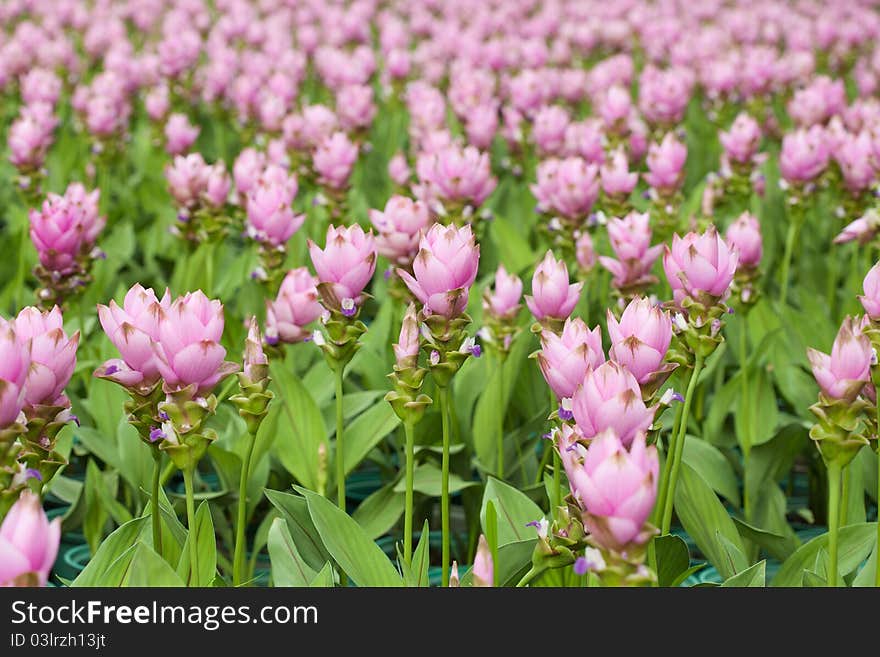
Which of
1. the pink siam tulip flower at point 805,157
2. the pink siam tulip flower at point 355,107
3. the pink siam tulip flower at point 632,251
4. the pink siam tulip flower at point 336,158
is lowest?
the pink siam tulip flower at point 632,251

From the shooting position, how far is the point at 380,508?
9.95 feet

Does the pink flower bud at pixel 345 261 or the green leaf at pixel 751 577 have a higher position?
the pink flower bud at pixel 345 261

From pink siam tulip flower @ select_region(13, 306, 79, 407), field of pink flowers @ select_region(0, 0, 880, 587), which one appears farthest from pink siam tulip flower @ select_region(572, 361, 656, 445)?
pink siam tulip flower @ select_region(13, 306, 79, 407)

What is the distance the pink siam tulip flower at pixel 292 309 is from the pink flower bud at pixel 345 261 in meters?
0.36

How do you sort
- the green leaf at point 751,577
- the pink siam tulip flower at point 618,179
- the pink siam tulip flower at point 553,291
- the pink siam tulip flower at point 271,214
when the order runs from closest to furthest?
the green leaf at point 751,577 < the pink siam tulip flower at point 553,291 < the pink siam tulip flower at point 271,214 < the pink siam tulip flower at point 618,179

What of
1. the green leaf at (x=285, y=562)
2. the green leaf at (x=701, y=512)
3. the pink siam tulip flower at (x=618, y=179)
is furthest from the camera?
the pink siam tulip flower at (x=618, y=179)

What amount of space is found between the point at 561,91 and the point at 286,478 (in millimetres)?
4299

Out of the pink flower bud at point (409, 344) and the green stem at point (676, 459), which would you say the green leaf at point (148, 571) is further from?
the green stem at point (676, 459)

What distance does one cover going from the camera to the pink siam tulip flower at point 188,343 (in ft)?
6.26

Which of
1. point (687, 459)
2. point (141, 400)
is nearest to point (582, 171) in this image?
point (687, 459)

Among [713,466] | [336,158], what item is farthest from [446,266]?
[336,158]

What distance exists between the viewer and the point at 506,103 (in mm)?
7379

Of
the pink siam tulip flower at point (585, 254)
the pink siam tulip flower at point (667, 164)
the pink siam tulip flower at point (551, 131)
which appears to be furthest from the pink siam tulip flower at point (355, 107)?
the pink siam tulip flower at point (585, 254)

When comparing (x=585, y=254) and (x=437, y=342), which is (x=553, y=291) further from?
(x=585, y=254)
